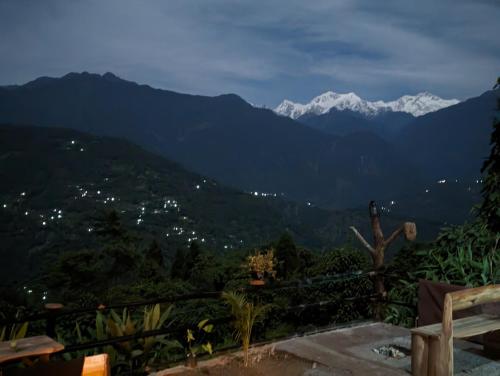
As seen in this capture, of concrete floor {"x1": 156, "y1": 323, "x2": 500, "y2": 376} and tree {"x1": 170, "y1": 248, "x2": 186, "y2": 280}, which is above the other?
concrete floor {"x1": 156, "y1": 323, "x2": 500, "y2": 376}

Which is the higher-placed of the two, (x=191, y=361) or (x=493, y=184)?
(x=493, y=184)

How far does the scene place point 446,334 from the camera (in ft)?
11.2

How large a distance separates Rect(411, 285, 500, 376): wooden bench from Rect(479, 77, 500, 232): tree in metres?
2.74

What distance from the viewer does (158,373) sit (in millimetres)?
3980

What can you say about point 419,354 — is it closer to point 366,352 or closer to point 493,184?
point 366,352

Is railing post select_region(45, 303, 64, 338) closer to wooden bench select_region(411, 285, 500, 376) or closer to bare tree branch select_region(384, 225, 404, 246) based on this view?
wooden bench select_region(411, 285, 500, 376)

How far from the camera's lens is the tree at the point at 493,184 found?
5859 millimetres

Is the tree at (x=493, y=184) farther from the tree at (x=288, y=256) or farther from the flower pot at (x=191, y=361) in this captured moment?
the tree at (x=288, y=256)

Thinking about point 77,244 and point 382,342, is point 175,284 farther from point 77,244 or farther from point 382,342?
point 77,244

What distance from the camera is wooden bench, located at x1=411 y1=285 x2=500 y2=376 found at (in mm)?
3402

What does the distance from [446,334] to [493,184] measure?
3.38m

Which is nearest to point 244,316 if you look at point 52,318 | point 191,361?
point 191,361

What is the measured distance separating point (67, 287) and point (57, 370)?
35815mm

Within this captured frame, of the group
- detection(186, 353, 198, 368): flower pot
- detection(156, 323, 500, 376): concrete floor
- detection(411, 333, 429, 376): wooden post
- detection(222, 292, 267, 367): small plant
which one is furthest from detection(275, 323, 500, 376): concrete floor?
detection(186, 353, 198, 368): flower pot
